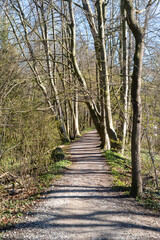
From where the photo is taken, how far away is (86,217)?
4.46 m

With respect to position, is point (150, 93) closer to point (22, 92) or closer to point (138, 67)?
point (138, 67)

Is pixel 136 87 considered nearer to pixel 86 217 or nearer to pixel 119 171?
pixel 86 217

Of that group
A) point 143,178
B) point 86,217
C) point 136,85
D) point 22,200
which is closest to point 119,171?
point 143,178

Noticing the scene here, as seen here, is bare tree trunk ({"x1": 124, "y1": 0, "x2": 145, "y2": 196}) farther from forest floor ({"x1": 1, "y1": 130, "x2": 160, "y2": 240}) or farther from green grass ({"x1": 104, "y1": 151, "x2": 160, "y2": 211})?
forest floor ({"x1": 1, "y1": 130, "x2": 160, "y2": 240})

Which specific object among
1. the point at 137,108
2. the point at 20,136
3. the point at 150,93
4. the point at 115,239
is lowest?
the point at 115,239

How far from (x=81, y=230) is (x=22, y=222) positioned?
1370 mm

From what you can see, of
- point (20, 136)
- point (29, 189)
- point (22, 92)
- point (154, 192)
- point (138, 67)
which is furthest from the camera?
point (22, 92)

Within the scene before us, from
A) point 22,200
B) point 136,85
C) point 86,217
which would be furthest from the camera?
point 22,200

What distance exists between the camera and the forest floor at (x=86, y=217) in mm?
3895

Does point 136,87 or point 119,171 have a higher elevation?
point 136,87

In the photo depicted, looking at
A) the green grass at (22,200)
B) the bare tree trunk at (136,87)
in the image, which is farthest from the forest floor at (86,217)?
the bare tree trunk at (136,87)

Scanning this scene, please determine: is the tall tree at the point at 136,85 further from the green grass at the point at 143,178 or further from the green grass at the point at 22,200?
the green grass at the point at 22,200

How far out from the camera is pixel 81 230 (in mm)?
4020

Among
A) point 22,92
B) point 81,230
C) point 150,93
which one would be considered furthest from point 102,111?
point 81,230
